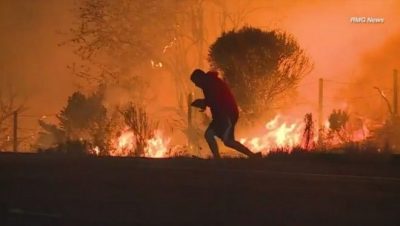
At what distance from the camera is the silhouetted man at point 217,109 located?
46.4ft

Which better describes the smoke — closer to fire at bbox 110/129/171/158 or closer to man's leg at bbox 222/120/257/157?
fire at bbox 110/129/171/158

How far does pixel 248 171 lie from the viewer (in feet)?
37.7

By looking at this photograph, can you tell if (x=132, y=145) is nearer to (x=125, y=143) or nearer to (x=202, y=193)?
(x=125, y=143)

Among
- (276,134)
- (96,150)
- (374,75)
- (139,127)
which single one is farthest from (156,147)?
(374,75)

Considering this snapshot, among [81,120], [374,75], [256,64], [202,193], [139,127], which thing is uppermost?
[374,75]

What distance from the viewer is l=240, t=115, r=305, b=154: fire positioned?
25703 millimetres

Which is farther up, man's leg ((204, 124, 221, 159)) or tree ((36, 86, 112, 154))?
tree ((36, 86, 112, 154))

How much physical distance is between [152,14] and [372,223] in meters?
29.0

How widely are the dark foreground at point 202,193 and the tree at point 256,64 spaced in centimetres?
1340

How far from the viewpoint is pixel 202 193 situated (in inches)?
370

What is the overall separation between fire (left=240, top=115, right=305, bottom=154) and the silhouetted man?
1097 centimetres

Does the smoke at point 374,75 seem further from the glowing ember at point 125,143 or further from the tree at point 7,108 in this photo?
the tree at point 7,108

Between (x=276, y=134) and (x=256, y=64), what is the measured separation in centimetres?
255

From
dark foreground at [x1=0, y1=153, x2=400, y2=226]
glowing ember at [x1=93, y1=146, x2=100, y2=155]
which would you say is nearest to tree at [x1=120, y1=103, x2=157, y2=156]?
glowing ember at [x1=93, y1=146, x2=100, y2=155]
